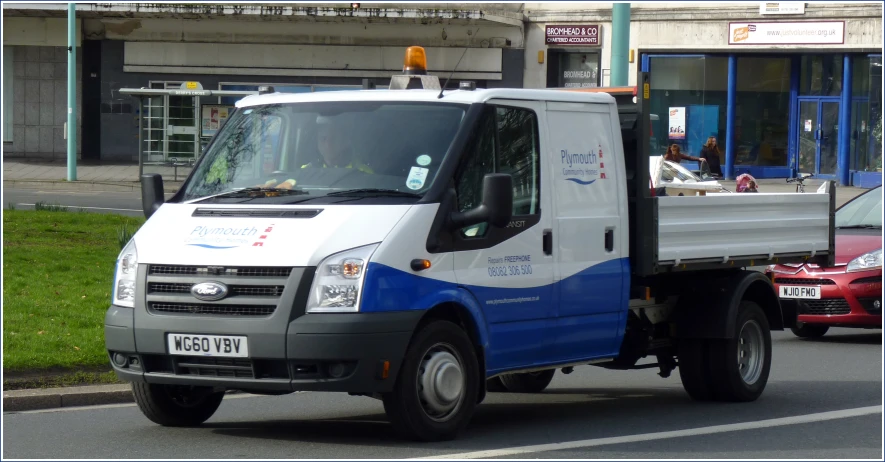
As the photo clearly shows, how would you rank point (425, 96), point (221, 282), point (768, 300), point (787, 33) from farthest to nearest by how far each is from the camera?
point (787, 33), point (768, 300), point (425, 96), point (221, 282)

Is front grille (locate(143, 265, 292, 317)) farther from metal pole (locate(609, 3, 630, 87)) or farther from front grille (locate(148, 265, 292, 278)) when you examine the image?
metal pole (locate(609, 3, 630, 87))

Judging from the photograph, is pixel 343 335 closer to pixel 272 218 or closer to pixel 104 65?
pixel 272 218

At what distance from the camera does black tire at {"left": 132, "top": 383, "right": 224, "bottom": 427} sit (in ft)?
26.4

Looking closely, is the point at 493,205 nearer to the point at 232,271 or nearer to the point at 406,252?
the point at 406,252

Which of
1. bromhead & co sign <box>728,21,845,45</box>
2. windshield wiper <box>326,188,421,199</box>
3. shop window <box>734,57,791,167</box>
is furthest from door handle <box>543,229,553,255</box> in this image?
shop window <box>734,57,791,167</box>

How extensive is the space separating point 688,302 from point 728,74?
29279 millimetres

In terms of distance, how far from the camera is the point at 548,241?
26.8 feet

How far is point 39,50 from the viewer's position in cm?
3988

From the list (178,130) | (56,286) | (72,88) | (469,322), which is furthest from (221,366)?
(178,130)

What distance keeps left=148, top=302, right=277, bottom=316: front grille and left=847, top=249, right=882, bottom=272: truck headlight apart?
8167 millimetres

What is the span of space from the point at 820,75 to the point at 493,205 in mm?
31798

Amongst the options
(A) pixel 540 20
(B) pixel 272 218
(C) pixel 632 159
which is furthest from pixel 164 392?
(A) pixel 540 20

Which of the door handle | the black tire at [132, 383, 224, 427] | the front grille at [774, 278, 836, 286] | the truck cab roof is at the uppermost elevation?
the truck cab roof

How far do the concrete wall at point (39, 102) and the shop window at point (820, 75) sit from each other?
839 inches
